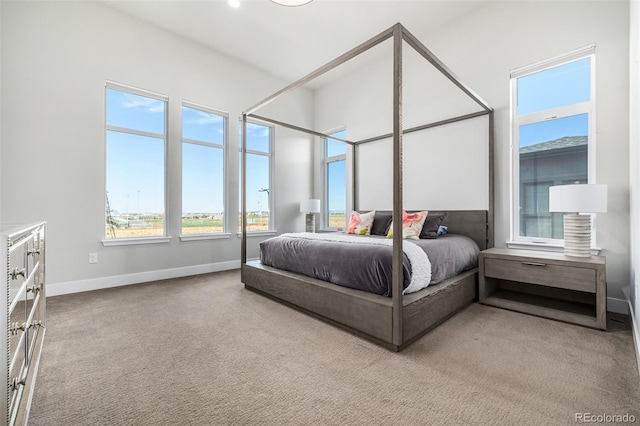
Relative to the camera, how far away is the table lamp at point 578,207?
2.27 m

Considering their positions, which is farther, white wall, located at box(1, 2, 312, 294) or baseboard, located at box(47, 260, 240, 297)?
baseboard, located at box(47, 260, 240, 297)

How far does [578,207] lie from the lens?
7.54ft

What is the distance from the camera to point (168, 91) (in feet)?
13.1

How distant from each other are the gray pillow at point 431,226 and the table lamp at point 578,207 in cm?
107

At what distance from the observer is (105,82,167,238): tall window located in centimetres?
362

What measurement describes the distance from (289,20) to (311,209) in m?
2.87

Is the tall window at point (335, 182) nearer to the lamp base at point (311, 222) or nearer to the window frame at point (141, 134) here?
the lamp base at point (311, 222)

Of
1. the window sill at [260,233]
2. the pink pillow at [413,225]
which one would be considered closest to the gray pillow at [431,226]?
the pink pillow at [413,225]

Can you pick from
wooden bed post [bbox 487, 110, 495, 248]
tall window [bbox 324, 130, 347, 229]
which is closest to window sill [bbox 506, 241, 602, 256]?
wooden bed post [bbox 487, 110, 495, 248]

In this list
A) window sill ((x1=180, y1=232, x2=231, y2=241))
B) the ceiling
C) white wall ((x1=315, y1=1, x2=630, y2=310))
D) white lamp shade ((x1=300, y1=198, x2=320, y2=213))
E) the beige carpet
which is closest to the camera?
the beige carpet

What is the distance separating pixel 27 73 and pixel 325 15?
3341 millimetres

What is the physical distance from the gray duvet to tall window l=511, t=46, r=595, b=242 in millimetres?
739

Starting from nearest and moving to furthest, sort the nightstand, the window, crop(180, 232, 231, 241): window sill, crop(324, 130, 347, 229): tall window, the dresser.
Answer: the dresser
the nightstand
crop(180, 232, 231, 241): window sill
the window
crop(324, 130, 347, 229): tall window

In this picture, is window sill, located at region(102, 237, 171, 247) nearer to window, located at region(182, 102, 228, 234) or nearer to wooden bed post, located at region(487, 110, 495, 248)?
window, located at region(182, 102, 228, 234)
